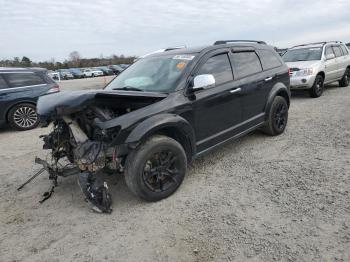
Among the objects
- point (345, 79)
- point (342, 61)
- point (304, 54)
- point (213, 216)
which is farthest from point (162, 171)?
point (345, 79)

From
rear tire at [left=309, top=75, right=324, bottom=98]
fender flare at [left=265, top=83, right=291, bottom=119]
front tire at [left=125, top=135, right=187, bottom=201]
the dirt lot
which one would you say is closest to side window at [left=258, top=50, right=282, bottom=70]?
fender flare at [left=265, top=83, right=291, bottom=119]

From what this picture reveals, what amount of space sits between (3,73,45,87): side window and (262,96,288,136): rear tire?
21.5ft

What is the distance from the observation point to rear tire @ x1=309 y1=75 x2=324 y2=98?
965 cm

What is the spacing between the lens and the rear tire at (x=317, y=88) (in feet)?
31.7

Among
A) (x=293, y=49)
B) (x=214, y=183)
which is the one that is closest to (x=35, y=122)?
(x=214, y=183)

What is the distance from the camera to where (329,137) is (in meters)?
5.60

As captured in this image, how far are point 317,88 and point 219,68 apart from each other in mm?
6501

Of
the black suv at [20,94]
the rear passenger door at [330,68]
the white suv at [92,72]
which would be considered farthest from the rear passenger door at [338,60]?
the white suv at [92,72]

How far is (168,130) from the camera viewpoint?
391 centimetres

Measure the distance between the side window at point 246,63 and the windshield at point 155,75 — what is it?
904 mm

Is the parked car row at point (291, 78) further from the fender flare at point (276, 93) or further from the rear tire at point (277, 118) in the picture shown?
the rear tire at point (277, 118)

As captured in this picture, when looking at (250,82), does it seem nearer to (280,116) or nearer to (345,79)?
(280,116)

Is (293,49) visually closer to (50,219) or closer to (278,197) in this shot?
(278,197)

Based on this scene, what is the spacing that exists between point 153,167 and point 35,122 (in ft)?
20.7
